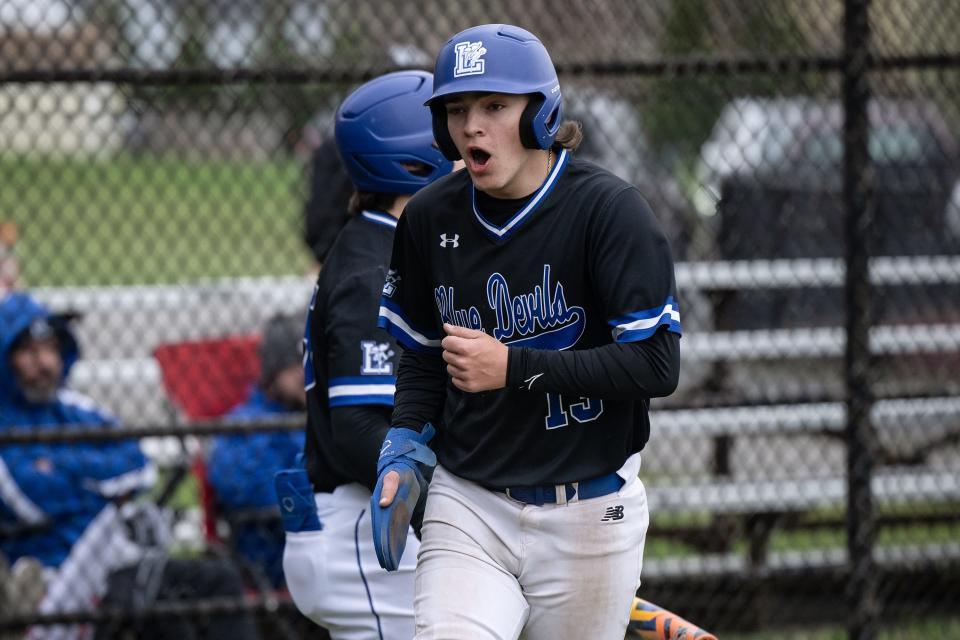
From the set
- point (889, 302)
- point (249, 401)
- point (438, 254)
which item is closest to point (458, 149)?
point (438, 254)

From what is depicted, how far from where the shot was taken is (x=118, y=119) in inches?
206

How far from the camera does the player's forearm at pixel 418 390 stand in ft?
8.99

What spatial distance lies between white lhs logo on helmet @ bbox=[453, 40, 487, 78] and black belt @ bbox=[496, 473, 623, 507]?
0.82m

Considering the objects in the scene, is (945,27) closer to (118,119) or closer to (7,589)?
(118,119)

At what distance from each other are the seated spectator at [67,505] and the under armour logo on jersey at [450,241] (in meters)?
2.35

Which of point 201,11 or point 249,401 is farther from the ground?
point 201,11

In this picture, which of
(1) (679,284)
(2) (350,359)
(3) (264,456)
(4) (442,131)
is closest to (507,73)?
(4) (442,131)

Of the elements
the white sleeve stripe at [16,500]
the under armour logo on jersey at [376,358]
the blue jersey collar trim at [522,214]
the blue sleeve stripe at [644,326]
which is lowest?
the white sleeve stripe at [16,500]

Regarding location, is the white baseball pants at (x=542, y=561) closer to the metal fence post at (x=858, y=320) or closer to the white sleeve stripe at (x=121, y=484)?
the metal fence post at (x=858, y=320)

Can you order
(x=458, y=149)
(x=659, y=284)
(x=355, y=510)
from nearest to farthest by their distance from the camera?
(x=659, y=284)
(x=458, y=149)
(x=355, y=510)

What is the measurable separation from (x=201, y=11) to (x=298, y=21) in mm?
339

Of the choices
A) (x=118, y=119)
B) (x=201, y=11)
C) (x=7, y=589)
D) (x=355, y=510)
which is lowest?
(x=7, y=589)

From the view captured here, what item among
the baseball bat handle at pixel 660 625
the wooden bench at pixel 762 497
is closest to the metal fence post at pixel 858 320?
the wooden bench at pixel 762 497

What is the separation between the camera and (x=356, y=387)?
9.61 ft
